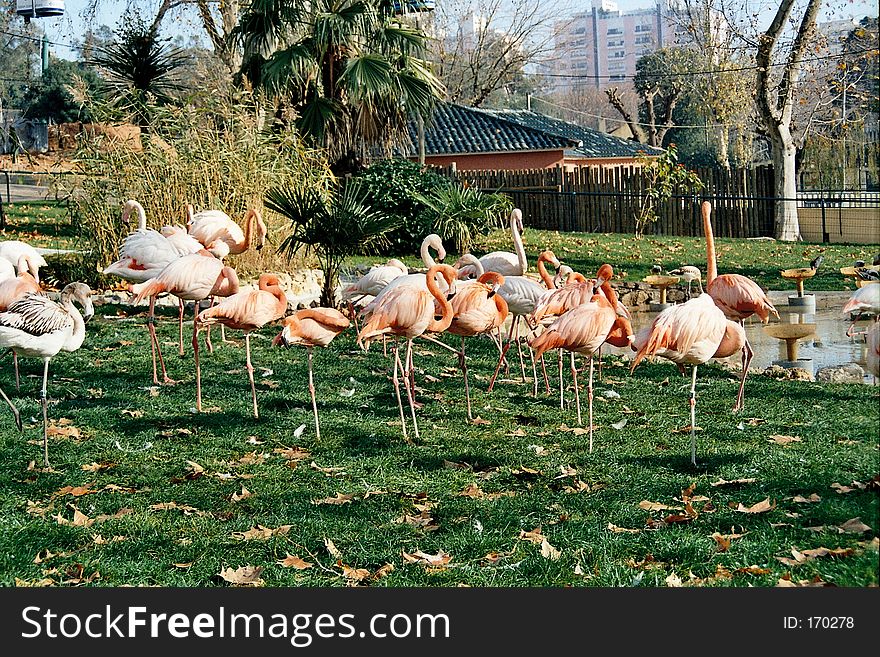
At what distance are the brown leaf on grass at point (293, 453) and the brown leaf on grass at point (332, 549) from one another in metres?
1.56

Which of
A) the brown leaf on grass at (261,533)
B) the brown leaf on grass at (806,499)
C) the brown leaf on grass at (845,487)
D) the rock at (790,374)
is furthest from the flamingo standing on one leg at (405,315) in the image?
the rock at (790,374)

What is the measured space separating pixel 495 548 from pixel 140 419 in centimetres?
359

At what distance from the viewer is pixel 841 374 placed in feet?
28.5

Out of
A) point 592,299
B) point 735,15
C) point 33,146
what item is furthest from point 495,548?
point 33,146

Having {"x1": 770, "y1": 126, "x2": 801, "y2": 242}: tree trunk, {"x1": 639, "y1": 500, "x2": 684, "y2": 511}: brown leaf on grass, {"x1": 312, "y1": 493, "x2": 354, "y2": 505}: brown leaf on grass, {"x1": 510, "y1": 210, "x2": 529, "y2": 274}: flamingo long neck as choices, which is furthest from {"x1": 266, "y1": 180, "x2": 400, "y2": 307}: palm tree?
{"x1": 770, "y1": 126, "x2": 801, "y2": 242}: tree trunk

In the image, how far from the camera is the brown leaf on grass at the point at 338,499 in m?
5.46

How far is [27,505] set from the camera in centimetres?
543

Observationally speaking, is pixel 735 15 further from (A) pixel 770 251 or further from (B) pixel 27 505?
(B) pixel 27 505

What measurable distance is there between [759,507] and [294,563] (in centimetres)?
238

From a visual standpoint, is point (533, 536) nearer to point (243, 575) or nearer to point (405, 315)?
point (243, 575)

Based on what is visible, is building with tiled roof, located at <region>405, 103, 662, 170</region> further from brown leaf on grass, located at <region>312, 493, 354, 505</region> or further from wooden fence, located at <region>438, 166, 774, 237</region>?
brown leaf on grass, located at <region>312, 493, 354, 505</region>

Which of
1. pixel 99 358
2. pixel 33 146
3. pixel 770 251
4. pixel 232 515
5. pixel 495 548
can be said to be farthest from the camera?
pixel 33 146

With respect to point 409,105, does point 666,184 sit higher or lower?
lower

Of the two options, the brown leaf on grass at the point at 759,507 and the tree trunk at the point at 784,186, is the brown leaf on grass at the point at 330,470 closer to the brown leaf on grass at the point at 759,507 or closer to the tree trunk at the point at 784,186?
the brown leaf on grass at the point at 759,507
